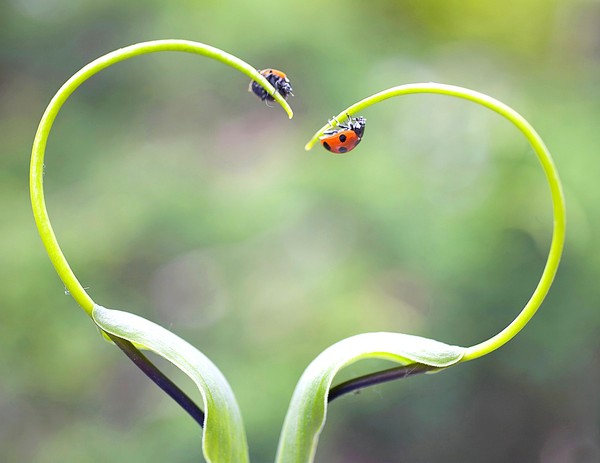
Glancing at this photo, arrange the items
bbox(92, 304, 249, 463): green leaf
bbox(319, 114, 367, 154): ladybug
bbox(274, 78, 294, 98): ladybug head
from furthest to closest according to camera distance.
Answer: bbox(274, 78, 294, 98): ladybug head < bbox(319, 114, 367, 154): ladybug < bbox(92, 304, 249, 463): green leaf

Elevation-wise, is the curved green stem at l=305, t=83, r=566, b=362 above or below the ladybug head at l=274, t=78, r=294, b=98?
below

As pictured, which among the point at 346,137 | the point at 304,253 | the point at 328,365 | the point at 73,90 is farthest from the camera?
the point at 304,253

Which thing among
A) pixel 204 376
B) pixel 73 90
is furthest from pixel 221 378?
pixel 73 90

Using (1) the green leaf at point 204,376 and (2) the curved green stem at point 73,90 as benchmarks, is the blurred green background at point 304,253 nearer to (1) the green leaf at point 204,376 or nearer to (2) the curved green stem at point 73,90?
(1) the green leaf at point 204,376

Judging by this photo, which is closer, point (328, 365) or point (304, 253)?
point (328, 365)

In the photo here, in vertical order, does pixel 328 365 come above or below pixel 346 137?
below

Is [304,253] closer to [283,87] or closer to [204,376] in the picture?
[283,87]

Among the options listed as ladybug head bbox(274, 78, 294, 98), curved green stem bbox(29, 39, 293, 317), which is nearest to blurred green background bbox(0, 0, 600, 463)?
ladybug head bbox(274, 78, 294, 98)

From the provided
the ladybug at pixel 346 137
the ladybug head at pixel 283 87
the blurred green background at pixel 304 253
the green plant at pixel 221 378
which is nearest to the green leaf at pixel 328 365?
the green plant at pixel 221 378

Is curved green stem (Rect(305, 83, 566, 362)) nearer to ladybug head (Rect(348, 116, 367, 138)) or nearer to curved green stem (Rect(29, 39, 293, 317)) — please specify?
curved green stem (Rect(29, 39, 293, 317))
